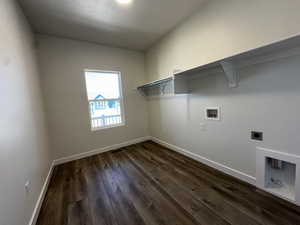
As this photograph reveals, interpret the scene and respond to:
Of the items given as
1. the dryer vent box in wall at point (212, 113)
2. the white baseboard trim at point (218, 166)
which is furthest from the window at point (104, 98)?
the dryer vent box in wall at point (212, 113)

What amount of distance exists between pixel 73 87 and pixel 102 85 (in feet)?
2.27

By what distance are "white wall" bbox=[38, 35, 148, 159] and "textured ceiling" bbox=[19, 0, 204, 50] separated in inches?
12.0

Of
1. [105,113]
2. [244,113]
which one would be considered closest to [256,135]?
[244,113]

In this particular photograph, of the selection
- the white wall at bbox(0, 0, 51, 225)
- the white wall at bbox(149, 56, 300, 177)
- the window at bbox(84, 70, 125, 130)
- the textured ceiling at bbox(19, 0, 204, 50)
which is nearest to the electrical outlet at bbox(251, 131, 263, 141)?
the white wall at bbox(149, 56, 300, 177)

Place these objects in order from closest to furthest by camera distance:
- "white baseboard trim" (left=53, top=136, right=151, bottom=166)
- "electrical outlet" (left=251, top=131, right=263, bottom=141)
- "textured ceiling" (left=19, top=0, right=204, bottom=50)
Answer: "electrical outlet" (left=251, top=131, right=263, bottom=141) → "textured ceiling" (left=19, top=0, right=204, bottom=50) → "white baseboard trim" (left=53, top=136, right=151, bottom=166)

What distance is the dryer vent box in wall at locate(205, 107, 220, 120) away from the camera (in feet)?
6.95

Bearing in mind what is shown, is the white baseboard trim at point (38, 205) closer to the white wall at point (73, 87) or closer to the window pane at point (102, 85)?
the white wall at point (73, 87)

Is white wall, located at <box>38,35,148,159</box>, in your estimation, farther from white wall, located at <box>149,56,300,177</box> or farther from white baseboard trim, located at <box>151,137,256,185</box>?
white wall, located at <box>149,56,300,177</box>

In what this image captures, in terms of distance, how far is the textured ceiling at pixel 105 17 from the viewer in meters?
1.91

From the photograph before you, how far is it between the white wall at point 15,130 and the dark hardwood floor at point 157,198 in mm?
424

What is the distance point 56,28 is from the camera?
2.43 m

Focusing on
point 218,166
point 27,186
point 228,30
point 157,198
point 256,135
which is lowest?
point 157,198

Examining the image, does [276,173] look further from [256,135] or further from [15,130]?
[15,130]

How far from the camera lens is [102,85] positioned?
340cm
